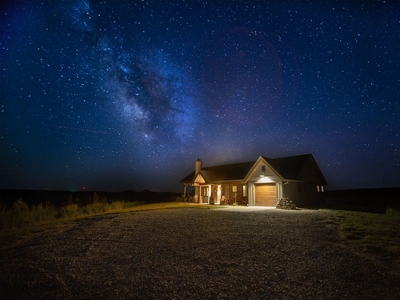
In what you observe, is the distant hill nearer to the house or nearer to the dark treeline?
the house

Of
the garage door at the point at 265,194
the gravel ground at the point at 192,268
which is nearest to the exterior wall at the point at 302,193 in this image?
the garage door at the point at 265,194

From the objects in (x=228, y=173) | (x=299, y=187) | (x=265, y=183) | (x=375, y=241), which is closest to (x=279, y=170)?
(x=265, y=183)

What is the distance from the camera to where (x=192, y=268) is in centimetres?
631

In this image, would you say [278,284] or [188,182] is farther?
[188,182]

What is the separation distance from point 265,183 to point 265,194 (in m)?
1.12

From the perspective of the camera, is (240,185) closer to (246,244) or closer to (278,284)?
(246,244)

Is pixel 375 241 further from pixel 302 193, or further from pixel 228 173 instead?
pixel 228 173

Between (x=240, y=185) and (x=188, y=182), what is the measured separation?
9481 millimetres

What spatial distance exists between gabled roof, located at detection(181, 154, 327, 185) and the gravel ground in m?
16.4

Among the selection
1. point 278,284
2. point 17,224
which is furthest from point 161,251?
point 17,224

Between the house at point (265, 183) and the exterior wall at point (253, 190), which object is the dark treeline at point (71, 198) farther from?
the exterior wall at point (253, 190)

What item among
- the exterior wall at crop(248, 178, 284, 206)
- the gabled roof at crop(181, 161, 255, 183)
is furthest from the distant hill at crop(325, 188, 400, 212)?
the gabled roof at crop(181, 161, 255, 183)

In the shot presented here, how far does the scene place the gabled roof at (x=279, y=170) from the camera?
26391 mm

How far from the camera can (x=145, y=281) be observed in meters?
5.51
